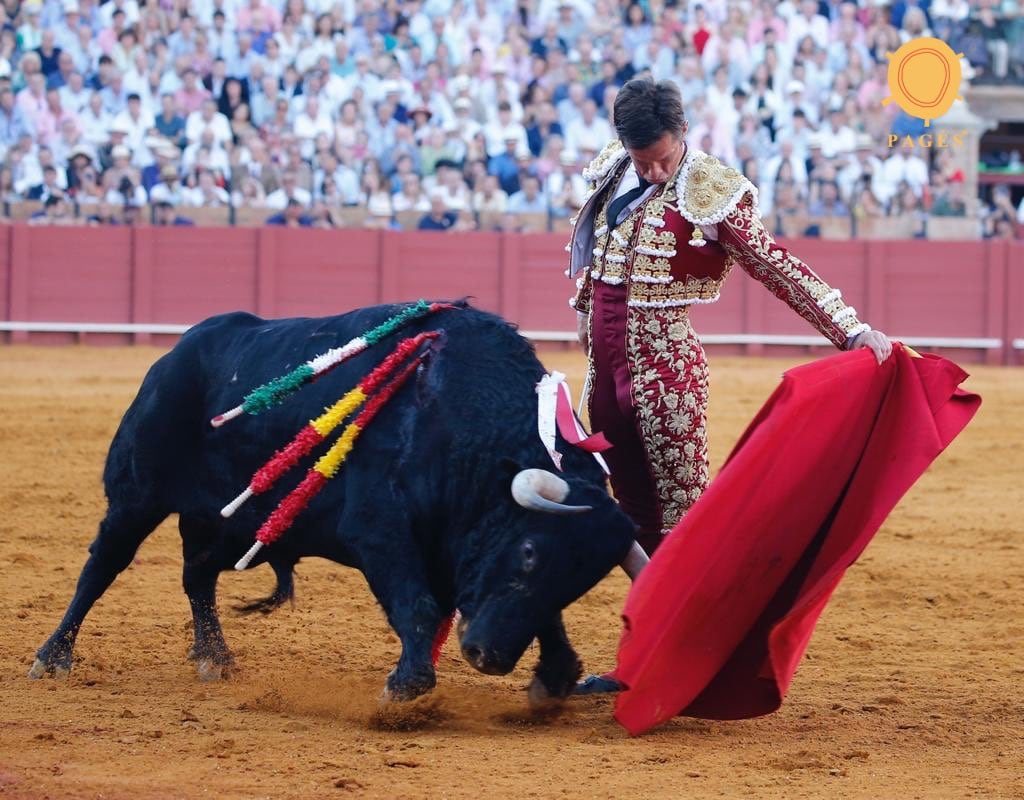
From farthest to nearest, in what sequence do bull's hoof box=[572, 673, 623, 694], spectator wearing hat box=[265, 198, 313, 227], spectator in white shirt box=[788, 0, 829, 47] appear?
spectator in white shirt box=[788, 0, 829, 47] < spectator wearing hat box=[265, 198, 313, 227] < bull's hoof box=[572, 673, 623, 694]

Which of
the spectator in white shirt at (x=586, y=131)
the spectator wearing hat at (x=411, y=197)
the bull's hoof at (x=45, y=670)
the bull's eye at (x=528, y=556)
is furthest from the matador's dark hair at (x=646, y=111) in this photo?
the spectator in white shirt at (x=586, y=131)

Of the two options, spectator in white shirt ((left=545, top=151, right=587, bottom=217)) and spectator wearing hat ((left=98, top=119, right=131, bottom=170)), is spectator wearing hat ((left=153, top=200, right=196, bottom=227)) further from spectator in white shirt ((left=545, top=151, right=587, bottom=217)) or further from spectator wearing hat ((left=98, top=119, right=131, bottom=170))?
spectator in white shirt ((left=545, top=151, right=587, bottom=217))

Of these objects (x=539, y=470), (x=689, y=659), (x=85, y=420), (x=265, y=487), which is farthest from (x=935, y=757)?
(x=85, y=420)

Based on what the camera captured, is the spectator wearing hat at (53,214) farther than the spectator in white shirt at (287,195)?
No

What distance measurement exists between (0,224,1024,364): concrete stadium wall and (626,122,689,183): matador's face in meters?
8.30

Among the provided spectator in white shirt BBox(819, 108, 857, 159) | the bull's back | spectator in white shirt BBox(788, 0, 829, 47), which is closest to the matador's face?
the bull's back

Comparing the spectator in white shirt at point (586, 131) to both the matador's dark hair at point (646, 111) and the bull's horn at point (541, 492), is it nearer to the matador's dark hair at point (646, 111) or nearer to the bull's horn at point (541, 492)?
the matador's dark hair at point (646, 111)

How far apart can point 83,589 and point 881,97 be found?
989 cm

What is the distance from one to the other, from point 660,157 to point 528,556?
2.94 ft

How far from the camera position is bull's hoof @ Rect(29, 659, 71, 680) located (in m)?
3.79

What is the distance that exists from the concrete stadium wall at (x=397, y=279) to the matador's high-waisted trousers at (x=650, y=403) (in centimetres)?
812

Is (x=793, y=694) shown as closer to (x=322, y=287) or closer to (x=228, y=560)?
(x=228, y=560)

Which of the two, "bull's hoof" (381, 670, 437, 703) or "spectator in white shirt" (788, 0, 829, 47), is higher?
"spectator in white shirt" (788, 0, 829, 47)

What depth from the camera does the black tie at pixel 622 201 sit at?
11.6 feet
